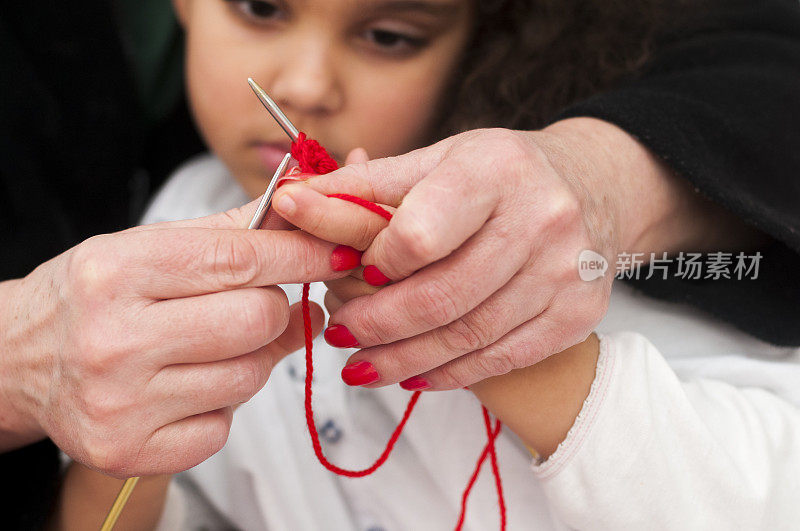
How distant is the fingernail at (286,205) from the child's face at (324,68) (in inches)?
14.5

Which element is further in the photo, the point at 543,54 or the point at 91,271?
the point at 543,54

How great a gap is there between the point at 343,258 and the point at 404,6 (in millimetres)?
423

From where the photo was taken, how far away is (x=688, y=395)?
753 mm

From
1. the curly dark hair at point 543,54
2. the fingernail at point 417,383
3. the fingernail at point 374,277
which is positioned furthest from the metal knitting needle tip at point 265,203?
the curly dark hair at point 543,54

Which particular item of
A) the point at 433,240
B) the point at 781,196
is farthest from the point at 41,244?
the point at 781,196

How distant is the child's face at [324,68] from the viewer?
87 cm

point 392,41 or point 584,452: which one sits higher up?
point 392,41

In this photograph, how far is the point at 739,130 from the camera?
2.69 ft

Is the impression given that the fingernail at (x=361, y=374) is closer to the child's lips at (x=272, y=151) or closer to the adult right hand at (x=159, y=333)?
the adult right hand at (x=159, y=333)

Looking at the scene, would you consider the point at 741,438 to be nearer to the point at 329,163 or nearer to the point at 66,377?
the point at 329,163

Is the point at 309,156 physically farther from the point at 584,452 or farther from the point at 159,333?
the point at 584,452

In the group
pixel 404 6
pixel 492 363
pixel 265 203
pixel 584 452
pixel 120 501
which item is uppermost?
pixel 404 6

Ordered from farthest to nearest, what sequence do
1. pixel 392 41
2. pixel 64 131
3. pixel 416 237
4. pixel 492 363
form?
1. pixel 64 131
2. pixel 392 41
3. pixel 492 363
4. pixel 416 237

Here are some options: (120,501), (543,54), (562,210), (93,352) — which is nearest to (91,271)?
(93,352)
